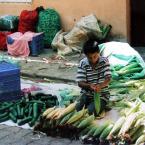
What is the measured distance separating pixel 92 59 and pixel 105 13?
4.81 metres

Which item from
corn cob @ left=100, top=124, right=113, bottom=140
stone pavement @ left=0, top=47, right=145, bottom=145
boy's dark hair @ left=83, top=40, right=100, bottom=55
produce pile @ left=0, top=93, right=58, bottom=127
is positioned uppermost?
boy's dark hair @ left=83, top=40, right=100, bottom=55

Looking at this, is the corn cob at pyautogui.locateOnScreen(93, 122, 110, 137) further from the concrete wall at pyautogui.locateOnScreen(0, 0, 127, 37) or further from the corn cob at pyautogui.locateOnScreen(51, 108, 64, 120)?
the concrete wall at pyautogui.locateOnScreen(0, 0, 127, 37)

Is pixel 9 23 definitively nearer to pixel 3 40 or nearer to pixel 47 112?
pixel 3 40

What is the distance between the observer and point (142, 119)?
22.9 feet

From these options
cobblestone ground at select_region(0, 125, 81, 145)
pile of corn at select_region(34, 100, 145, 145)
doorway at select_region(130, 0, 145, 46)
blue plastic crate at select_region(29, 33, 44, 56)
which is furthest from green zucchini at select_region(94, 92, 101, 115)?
doorway at select_region(130, 0, 145, 46)

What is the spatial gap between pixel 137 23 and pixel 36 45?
2641 millimetres

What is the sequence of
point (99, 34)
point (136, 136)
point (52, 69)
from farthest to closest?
point (99, 34) < point (52, 69) < point (136, 136)

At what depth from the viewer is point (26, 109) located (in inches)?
321

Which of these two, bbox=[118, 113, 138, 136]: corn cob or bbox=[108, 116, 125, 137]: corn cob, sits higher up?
bbox=[118, 113, 138, 136]: corn cob

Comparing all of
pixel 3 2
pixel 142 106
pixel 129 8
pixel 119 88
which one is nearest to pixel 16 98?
pixel 119 88

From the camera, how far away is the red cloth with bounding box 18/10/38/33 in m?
12.7

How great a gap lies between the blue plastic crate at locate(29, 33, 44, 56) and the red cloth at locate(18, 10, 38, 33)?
0.57 m

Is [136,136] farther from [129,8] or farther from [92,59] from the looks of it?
[129,8]

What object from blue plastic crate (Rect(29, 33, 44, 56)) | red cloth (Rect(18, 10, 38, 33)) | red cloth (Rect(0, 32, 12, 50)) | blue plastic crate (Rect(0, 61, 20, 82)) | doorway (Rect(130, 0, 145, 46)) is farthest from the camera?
red cloth (Rect(0, 32, 12, 50))
